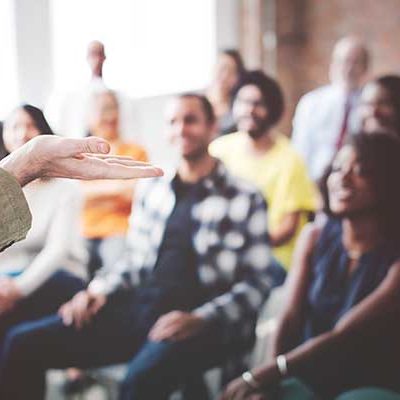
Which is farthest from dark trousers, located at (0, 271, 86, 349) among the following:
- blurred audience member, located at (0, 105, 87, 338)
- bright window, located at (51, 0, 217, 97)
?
bright window, located at (51, 0, 217, 97)

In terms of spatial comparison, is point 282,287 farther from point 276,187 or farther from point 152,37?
point 152,37

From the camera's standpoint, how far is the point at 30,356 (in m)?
1.77

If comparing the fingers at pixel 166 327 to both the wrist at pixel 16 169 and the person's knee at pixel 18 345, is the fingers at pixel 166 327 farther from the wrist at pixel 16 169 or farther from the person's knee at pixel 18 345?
the wrist at pixel 16 169

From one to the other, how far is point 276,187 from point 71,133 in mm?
563

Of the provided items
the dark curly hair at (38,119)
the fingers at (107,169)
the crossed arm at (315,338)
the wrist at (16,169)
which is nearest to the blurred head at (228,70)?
the crossed arm at (315,338)

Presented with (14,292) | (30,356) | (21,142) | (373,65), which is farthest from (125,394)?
(373,65)

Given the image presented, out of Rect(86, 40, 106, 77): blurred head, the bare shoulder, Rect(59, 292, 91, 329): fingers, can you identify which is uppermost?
Rect(86, 40, 106, 77): blurred head

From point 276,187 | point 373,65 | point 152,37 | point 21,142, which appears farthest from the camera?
point 373,65

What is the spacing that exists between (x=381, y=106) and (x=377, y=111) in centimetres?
2

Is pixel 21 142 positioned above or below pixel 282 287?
above

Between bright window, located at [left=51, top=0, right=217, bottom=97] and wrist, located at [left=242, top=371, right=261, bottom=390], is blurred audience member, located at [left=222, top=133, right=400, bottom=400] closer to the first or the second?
wrist, located at [left=242, top=371, right=261, bottom=390]

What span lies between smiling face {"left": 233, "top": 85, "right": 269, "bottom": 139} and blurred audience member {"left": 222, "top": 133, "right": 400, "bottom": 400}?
0.19m

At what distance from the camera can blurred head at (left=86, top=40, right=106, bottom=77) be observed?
1.60 m

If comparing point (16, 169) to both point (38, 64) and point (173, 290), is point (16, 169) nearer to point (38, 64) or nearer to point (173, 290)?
point (38, 64)
